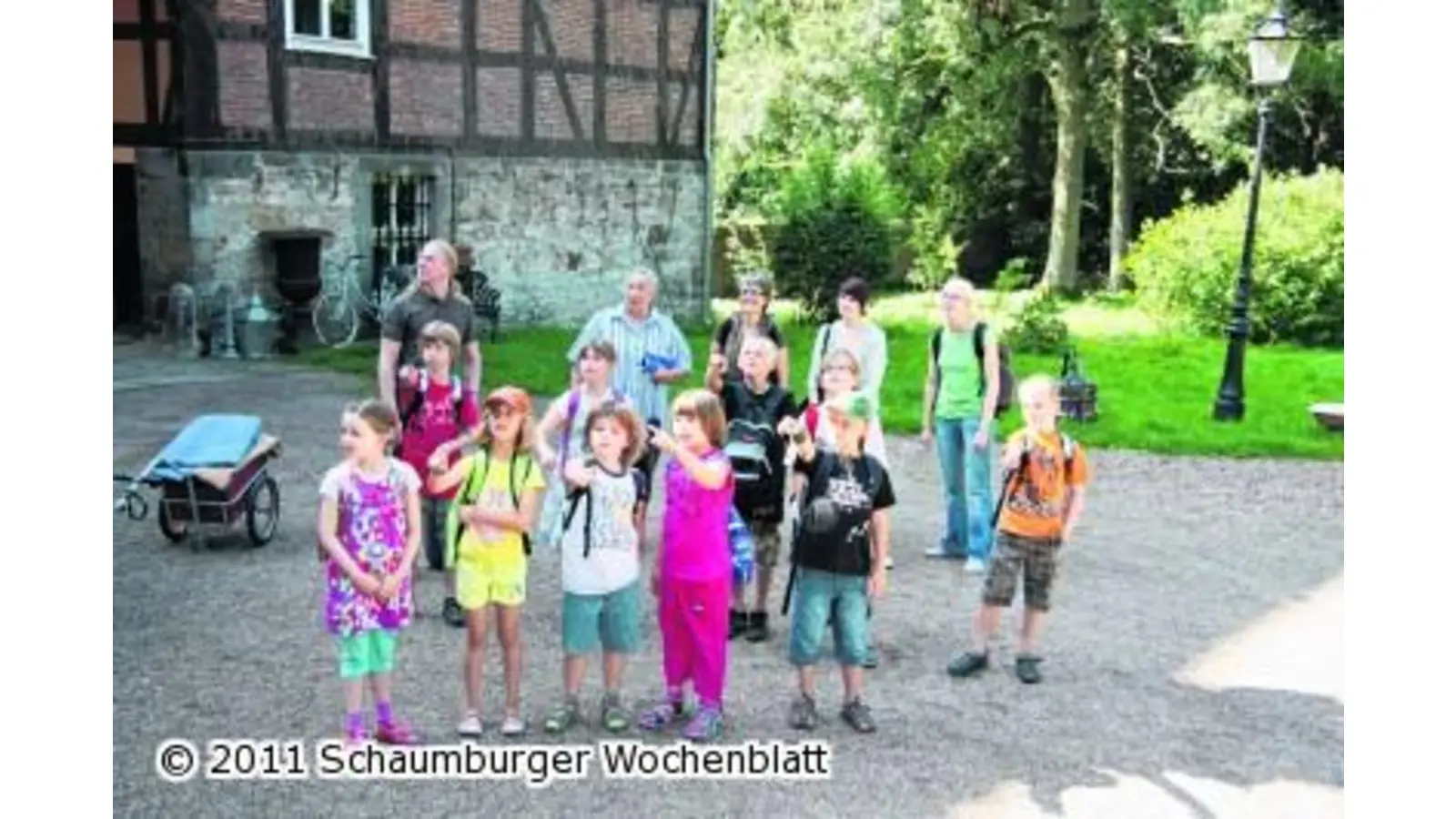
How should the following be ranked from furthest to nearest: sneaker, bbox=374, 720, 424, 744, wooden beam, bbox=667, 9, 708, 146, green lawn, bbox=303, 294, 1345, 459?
wooden beam, bbox=667, 9, 708, 146 → green lawn, bbox=303, 294, 1345, 459 → sneaker, bbox=374, 720, 424, 744

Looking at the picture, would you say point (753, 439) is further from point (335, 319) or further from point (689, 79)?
point (689, 79)

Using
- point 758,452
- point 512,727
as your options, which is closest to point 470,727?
point 512,727

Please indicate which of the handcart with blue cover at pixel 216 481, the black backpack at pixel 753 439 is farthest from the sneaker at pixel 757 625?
the handcart with blue cover at pixel 216 481

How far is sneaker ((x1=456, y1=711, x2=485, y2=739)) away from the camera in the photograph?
503 centimetres

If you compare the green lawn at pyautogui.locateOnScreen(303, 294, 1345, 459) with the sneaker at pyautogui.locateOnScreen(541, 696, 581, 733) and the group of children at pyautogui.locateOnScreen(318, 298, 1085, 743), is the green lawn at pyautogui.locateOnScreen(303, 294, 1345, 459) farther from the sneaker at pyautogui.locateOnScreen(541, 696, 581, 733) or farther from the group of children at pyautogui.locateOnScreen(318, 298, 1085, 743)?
the sneaker at pyautogui.locateOnScreen(541, 696, 581, 733)

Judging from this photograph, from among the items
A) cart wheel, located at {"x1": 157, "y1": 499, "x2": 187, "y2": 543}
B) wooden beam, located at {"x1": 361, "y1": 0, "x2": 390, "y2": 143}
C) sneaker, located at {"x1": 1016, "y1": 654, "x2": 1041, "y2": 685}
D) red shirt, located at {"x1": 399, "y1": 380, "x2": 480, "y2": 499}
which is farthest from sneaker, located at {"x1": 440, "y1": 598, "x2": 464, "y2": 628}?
wooden beam, located at {"x1": 361, "y1": 0, "x2": 390, "y2": 143}

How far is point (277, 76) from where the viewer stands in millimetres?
14859

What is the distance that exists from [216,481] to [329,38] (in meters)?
9.33

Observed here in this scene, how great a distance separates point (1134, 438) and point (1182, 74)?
15.2m

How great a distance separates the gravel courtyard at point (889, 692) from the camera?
4652mm

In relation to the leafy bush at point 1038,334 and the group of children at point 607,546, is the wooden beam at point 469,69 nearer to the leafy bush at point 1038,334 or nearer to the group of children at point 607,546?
the leafy bush at point 1038,334

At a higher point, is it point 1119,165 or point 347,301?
point 1119,165

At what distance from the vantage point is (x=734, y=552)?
604cm

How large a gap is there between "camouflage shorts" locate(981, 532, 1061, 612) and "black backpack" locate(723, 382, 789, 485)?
963mm
